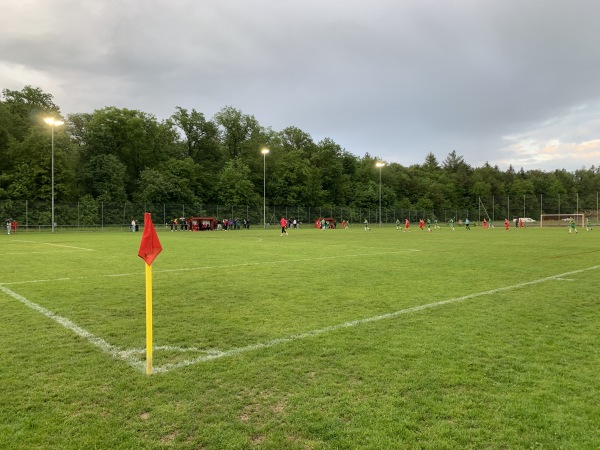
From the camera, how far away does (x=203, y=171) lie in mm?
73625

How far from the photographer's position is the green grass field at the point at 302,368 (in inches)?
127

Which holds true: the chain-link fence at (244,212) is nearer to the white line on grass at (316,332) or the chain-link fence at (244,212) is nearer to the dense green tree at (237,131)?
the dense green tree at (237,131)

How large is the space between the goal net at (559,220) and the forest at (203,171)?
28.4 ft

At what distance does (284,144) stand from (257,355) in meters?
91.6

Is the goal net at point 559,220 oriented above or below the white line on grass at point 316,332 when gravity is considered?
above

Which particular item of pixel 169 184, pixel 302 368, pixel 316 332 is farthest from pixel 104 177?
pixel 302 368

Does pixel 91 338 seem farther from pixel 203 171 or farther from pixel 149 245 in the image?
pixel 203 171

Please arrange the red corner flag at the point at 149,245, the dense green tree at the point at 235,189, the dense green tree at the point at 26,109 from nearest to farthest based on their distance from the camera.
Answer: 1. the red corner flag at the point at 149,245
2. the dense green tree at the point at 26,109
3. the dense green tree at the point at 235,189

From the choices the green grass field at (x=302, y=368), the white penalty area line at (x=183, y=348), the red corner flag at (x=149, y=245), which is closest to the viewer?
the green grass field at (x=302, y=368)

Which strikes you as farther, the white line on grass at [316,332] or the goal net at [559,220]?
the goal net at [559,220]

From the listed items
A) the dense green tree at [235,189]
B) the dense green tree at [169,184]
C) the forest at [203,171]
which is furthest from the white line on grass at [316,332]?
the dense green tree at [235,189]

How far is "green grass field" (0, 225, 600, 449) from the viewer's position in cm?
323

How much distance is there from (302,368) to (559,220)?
85213mm

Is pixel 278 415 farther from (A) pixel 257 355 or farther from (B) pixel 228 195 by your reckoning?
(B) pixel 228 195
